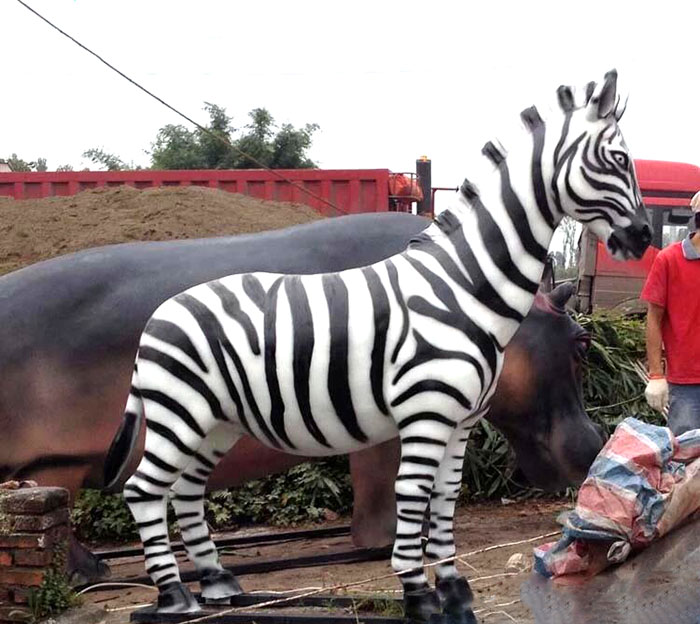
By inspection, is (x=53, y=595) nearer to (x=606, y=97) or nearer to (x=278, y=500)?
(x=278, y=500)

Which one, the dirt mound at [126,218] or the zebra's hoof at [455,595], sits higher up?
the dirt mound at [126,218]

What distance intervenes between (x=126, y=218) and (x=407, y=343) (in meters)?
5.26

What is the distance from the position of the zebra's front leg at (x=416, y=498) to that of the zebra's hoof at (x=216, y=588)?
2.62 feet

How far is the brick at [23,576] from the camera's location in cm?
414

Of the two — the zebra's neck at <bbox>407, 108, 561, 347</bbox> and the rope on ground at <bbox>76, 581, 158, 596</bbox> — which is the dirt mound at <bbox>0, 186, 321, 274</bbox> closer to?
the rope on ground at <bbox>76, 581, 158, 596</bbox>

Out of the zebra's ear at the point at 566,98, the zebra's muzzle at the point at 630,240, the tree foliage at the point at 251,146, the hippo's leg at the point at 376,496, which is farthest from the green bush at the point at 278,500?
the tree foliage at the point at 251,146

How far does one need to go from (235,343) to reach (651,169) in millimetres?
10078

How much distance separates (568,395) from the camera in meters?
5.28

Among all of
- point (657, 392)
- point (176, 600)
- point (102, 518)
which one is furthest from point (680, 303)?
point (102, 518)

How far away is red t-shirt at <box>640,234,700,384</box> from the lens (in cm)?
468

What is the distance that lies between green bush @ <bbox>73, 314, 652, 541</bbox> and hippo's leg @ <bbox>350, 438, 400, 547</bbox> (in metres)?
1.03

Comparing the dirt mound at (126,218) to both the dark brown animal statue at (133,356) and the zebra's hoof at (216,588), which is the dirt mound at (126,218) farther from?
the zebra's hoof at (216,588)

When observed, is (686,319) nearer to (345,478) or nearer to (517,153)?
(517,153)

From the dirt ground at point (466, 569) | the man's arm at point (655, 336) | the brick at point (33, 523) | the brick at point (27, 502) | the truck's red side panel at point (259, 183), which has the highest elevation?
the truck's red side panel at point (259, 183)
